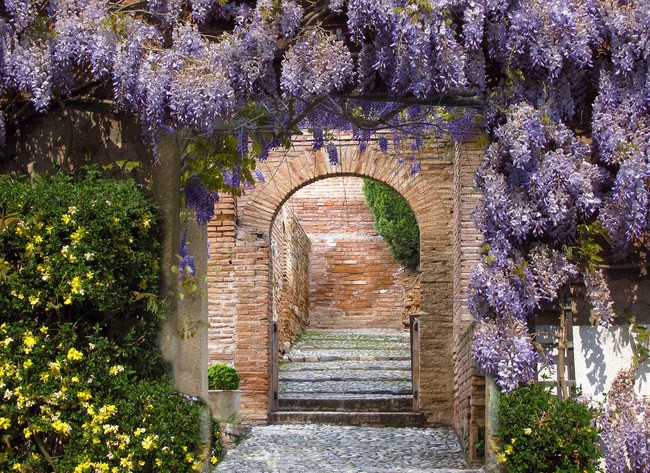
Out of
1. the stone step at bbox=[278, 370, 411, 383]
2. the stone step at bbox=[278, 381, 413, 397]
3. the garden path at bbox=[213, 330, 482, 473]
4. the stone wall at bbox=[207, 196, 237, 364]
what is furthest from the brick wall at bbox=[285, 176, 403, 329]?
the stone wall at bbox=[207, 196, 237, 364]

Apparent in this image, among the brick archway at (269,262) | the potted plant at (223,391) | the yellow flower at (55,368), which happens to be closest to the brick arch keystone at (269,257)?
the brick archway at (269,262)

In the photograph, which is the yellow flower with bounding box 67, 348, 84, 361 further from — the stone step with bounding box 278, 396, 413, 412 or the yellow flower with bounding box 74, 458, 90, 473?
the stone step with bounding box 278, 396, 413, 412

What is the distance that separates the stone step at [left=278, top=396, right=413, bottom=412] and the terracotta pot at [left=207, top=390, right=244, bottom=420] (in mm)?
1563

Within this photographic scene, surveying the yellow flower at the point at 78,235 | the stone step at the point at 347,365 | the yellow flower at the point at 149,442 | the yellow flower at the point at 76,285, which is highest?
the yellow flower at the point at 78,235

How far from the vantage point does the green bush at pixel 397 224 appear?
16500 millimetres

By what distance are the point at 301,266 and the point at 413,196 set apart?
662 centimetres

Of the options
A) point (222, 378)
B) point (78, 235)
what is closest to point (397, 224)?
point (222, 378)

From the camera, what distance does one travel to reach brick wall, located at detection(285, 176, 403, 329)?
58.2 ft

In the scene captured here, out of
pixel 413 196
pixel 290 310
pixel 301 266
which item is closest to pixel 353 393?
pixel 413 196

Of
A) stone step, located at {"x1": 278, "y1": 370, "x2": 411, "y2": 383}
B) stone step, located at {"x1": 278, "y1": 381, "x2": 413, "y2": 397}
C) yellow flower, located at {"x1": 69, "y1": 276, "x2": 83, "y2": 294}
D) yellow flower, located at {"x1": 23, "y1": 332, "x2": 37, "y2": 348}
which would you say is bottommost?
stone step, located at {"x1": 278, "y1": 381, "x2": 413, "y2": 397}

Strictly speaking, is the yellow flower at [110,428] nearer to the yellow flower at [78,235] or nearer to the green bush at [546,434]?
the yellow flower at [78,235]

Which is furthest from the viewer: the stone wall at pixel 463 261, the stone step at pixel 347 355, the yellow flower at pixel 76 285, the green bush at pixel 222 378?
the stone step at pixel 347 355

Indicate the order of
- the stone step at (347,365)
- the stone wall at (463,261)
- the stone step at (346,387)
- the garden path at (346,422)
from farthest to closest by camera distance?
the stone step at (347,365) → the stone step at (346,387) → the stone wall at (463,261) → the garden path at (346,422)

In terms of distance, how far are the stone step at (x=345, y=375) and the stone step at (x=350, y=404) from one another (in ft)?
3.34
